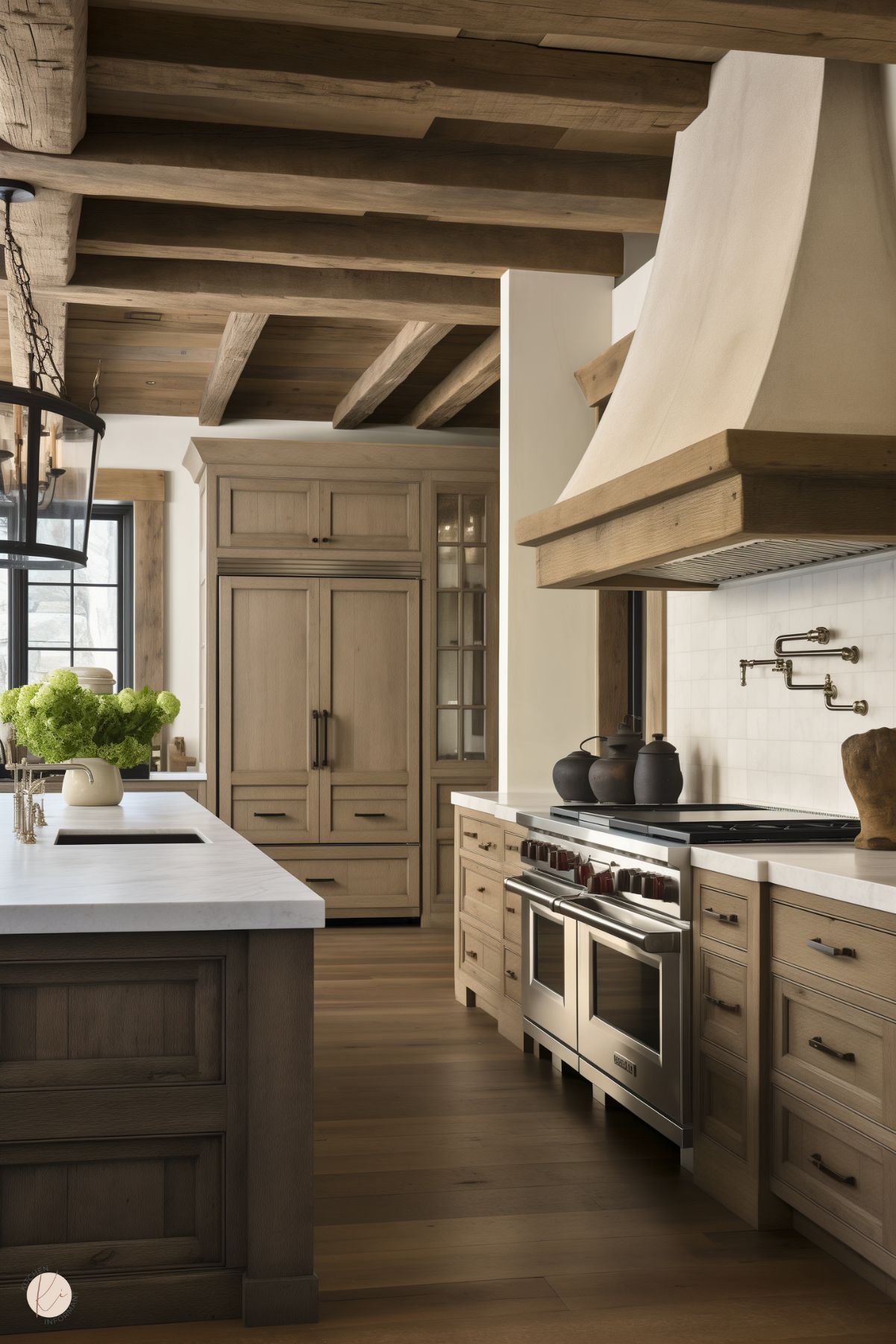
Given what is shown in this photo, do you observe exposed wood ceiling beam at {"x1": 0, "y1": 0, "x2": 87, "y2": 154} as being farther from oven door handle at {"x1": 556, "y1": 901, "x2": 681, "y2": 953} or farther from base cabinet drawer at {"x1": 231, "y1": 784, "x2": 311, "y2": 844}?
base cabinet drawer at {"x1": 231, "y1": 784, "x2": 311, "y2": 844}

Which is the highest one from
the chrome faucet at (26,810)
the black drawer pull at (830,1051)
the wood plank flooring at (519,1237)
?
the chrome faucet at (26,810)

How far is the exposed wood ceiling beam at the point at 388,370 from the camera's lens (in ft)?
19.0

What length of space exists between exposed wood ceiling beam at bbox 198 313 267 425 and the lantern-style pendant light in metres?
2.08

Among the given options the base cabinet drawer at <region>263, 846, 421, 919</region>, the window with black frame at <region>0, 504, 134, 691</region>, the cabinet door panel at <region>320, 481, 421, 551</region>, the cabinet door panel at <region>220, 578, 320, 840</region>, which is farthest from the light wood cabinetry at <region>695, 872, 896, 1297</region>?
the window with black frame at <region>0, 504, 134, 691</region>

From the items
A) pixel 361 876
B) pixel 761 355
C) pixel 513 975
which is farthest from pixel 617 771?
pixel 361 876

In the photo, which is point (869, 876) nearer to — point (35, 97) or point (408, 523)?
point (35, 97)

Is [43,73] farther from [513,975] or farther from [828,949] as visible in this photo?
[513,975]

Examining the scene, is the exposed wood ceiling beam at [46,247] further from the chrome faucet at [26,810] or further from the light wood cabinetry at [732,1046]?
the light wood cabinetry at [732,1046]

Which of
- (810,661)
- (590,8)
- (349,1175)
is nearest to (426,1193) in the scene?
(349,1175)

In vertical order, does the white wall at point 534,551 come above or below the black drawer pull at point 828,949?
above

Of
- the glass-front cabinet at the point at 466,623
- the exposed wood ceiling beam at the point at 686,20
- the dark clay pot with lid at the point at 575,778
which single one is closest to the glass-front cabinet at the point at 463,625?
the glass-front cabinet at the point at 466,623

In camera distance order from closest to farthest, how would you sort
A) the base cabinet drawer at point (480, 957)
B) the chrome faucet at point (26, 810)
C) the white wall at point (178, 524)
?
the chrome faucet at point (26, 810) < the base cabinet drawer at point (480, 957) < the white wall at point (178, 524)

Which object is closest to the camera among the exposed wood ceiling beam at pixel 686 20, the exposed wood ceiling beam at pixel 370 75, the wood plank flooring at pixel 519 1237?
the wood plank flooring at pixel 519 1237

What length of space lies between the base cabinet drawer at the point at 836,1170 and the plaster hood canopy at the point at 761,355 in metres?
1.21
